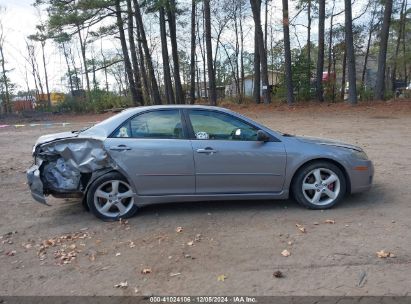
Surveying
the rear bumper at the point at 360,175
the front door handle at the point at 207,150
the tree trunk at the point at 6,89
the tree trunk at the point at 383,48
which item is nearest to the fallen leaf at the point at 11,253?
the front door handle at the point at 207,150

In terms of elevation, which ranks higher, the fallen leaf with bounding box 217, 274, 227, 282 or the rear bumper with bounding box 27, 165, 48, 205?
the rear bumper with bounding box 27, 165, 48, 205

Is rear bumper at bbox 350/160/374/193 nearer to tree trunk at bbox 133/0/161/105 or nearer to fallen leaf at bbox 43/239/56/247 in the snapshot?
fallen leaf at bbox 43/239/56/247

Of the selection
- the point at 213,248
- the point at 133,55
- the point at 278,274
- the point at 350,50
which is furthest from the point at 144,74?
the point at 278,274

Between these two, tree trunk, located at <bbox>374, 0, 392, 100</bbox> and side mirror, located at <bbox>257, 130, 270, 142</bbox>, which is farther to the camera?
tree trunk, located at <bbox>374, 0, 392, 100</bbox>

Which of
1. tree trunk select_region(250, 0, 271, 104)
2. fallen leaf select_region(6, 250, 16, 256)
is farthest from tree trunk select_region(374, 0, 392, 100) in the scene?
fallen leaf select_region(6, 250, 16, 256)

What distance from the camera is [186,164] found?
5.61m

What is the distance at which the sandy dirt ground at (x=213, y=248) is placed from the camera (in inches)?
150

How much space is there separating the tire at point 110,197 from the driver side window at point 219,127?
1.20 m

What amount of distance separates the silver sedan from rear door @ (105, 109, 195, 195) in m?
0.01

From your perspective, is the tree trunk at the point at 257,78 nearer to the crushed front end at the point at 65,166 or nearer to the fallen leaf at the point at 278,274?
the crushed front end at the point at 65,166

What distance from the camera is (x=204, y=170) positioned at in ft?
18.5

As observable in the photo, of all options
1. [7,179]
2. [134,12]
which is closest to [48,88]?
[134,12]

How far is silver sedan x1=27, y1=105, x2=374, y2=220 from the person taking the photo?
5613 mm

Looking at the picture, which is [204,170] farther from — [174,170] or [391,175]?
[391,175]
